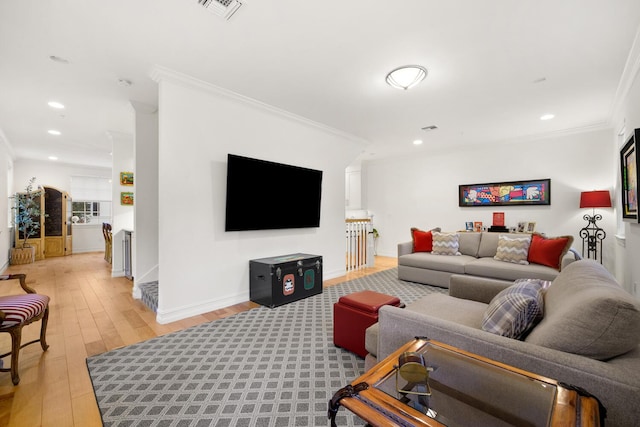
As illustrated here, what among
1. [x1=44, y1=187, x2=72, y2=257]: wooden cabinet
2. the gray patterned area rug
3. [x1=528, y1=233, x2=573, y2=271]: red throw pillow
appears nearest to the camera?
the gray patterned area rug

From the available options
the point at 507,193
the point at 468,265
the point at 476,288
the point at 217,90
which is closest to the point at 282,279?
the point at 476,288

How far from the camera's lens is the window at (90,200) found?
800cm

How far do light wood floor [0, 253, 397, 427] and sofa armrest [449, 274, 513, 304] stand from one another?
2.29 meters

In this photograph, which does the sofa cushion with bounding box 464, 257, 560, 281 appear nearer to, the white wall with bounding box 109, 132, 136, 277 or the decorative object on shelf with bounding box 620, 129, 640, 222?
the decorative object on shelf with bounding box 620, 129, 640, 222

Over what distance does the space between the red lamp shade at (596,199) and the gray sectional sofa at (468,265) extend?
4.62 feet

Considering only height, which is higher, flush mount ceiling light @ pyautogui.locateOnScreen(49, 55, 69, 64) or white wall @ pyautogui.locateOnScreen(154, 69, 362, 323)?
flush mount ceiling light @ pyautogui.locateOnScreen(49, 55, 69, 64)

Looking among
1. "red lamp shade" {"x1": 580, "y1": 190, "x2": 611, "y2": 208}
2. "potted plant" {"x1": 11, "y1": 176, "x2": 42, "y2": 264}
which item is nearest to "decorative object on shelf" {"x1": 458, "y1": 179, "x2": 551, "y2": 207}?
"red lamp shade" {"x1": 580, "y1": 190, "x2": 611, "y2": 208}

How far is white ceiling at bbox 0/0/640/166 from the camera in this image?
205 cm

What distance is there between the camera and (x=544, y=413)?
865 millimetres

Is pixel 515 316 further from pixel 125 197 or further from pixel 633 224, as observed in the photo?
pixel 125 197

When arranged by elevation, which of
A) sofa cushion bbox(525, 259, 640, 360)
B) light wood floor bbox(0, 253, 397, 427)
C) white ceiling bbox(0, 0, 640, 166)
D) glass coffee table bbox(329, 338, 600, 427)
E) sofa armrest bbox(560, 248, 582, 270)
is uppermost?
white ceiling bbox(0, 0, 640, 166)

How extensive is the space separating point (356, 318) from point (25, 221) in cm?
817

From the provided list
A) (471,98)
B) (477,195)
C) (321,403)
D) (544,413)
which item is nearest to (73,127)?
(321,403)

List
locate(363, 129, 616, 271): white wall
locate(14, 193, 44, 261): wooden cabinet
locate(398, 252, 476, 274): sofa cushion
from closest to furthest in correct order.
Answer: locate(398, 252, 476, 274): sofa cushion, locate(363, 129, 616, 271): white wall, locate(14, 193, 44, 261): wooden cabinet
